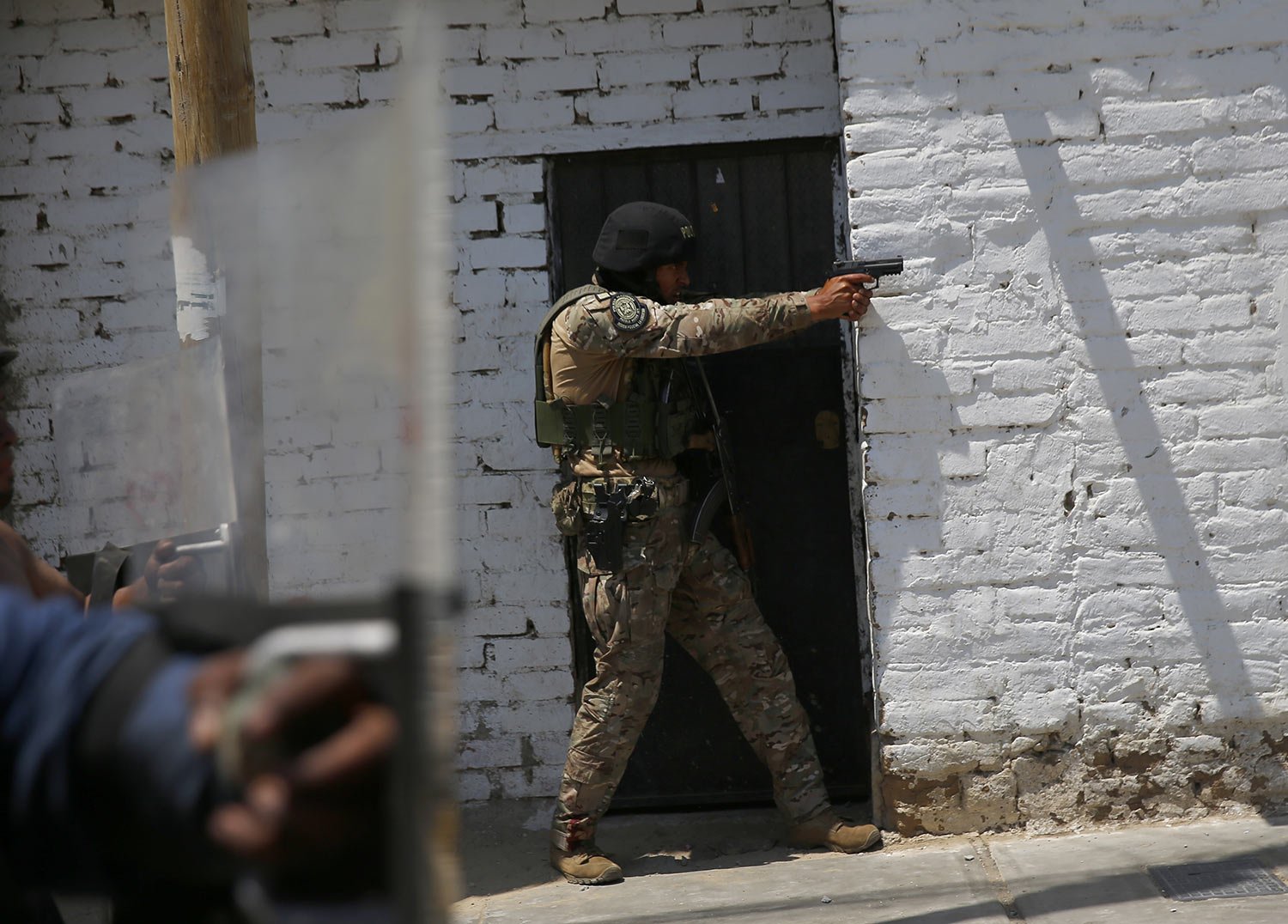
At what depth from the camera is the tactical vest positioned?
11.9 ft

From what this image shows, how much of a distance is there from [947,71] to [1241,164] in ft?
2.92

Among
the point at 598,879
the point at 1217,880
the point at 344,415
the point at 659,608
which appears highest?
the point at 344,415

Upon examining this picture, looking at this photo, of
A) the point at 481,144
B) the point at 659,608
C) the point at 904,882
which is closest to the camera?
the point at 904,882

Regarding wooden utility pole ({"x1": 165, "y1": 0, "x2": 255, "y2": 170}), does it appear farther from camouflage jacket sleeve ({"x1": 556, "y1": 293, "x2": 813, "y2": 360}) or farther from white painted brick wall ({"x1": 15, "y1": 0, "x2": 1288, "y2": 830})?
camouflage jacket sleeve ({"x1": 556, "y1": 293, "x2": 813, "y2": 360})

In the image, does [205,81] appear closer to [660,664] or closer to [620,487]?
[620,487]

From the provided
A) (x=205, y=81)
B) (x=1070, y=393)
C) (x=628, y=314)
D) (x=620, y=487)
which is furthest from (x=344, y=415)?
(x=1070, y=393)

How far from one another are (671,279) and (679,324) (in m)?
0.28

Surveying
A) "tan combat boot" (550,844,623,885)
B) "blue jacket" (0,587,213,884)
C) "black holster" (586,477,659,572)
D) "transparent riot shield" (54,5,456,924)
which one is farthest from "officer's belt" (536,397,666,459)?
"blue jacket" (0,587,213,884)

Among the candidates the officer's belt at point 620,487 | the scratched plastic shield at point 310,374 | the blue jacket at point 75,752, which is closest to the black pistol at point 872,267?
the officer's belt at point 620,487

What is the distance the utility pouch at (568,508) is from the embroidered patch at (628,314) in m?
0.53

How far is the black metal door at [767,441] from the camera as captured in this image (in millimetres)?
4031

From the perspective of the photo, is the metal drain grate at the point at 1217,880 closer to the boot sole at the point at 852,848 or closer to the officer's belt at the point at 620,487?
the boot sole at the point at 852,848

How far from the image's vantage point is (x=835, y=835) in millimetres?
3691

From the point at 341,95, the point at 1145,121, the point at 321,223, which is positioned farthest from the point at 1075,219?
the point at 321,223
